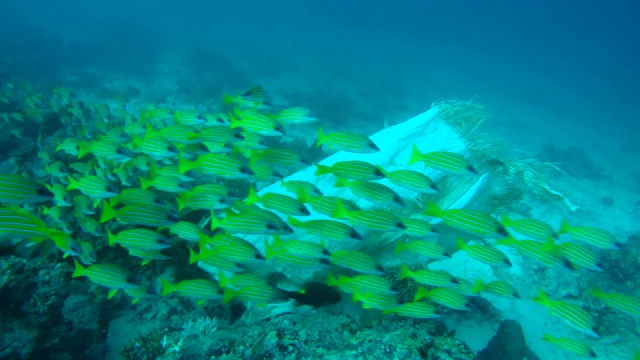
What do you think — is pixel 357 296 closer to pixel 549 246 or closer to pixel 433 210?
pixel 433 210

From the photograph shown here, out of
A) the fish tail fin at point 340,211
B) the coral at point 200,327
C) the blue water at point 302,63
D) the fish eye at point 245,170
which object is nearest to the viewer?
the fish tail fin at point 340,211

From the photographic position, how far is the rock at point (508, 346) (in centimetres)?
560

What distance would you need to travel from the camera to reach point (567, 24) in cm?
17325

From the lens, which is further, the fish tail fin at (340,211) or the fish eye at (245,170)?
the fish eye at (245,170)

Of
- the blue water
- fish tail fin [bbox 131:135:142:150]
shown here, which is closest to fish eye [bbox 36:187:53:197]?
fish tail fin [bbox 131:135:142:150]

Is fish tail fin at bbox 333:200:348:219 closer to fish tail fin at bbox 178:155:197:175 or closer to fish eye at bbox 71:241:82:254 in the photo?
fish tail fin at bbox 178:155:197:175

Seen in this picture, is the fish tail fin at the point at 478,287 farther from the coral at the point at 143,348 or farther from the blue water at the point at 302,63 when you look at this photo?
the blue water at the point at 302,63

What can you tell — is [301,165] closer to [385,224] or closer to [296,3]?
[385,224]

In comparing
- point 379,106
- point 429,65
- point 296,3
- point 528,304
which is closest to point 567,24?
point 296,3

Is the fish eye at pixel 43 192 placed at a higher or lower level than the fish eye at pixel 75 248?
higher

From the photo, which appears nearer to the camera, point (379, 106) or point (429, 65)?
point (379, 106)

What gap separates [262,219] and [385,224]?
155 centimetres

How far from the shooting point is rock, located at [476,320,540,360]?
5.60 metres

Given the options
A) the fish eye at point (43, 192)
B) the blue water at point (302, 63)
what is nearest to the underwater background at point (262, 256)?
the fish eye at point (43, 192)
